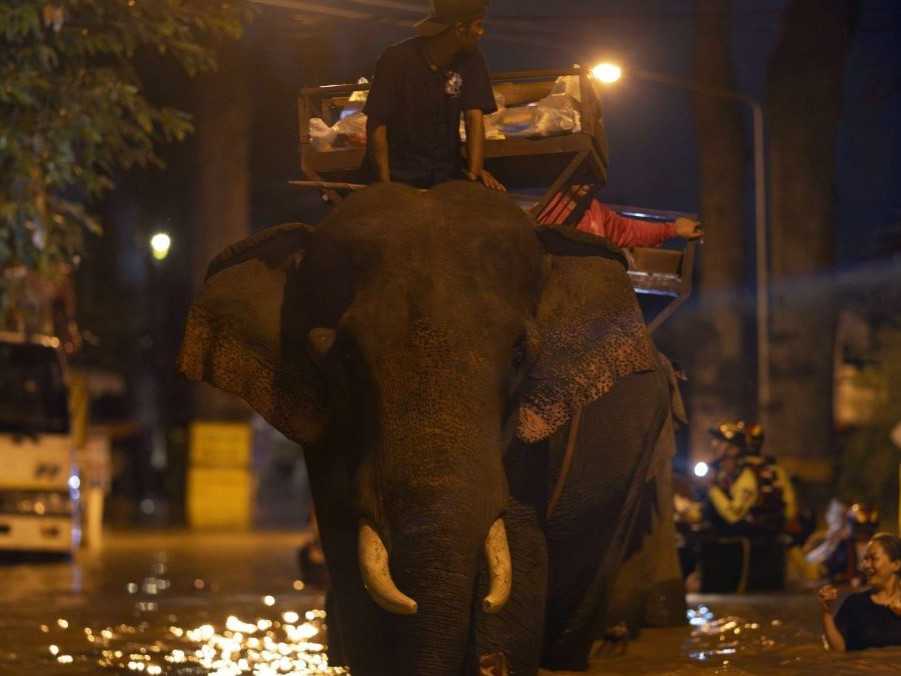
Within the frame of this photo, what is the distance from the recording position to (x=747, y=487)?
16.8m

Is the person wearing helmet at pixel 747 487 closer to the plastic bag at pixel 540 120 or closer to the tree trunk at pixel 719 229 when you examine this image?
the plastic bag at pixel 540 120

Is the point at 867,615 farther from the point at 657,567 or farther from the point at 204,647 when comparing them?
the point at 204,647

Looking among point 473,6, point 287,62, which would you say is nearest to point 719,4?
point 287,62

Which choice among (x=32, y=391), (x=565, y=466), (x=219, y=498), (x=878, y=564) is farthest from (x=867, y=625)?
(x=219, y=498)

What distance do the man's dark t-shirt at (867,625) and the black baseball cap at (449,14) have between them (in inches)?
181

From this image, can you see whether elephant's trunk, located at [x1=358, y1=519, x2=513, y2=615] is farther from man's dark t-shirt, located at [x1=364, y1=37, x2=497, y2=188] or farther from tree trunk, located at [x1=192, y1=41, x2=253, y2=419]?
tree trunk, located at [x1=192, y1=41, x2=253, y2=419]

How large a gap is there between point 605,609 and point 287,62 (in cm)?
2387

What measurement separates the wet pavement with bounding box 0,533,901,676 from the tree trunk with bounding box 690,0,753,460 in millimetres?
9116

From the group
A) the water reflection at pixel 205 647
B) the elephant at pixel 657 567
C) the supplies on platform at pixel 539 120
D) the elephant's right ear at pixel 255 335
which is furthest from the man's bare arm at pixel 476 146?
the water reflection at pixel 205 647

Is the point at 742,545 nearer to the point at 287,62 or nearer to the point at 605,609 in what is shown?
the point at 605,609

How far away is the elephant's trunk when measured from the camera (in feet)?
23.4

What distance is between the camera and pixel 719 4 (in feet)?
89.6

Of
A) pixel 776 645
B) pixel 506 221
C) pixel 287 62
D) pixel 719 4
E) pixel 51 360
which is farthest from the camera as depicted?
pixel 287 62

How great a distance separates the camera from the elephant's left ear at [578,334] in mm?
8430
